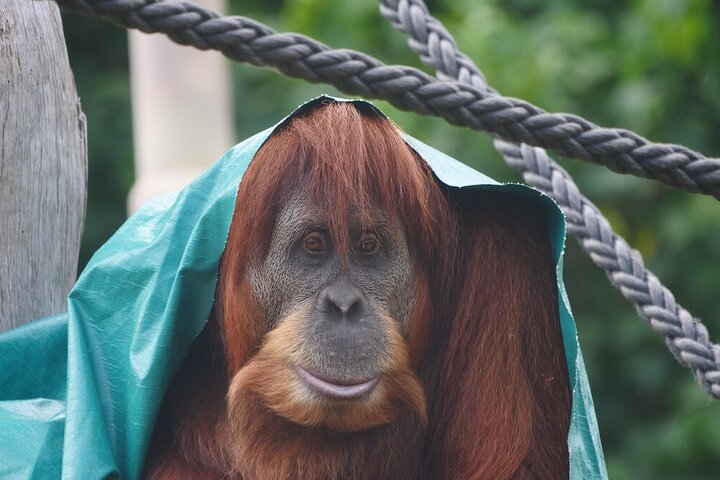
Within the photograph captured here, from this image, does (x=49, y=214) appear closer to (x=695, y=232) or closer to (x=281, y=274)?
(x=281, y=274)

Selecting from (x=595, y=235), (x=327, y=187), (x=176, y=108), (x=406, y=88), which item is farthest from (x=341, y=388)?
(x=176, y=108)

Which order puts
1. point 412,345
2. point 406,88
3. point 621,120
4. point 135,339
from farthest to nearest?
point 621,120, point 412,345, point 135,339, point 406,88

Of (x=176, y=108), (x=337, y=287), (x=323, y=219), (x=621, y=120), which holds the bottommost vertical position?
(x=337, y=287)

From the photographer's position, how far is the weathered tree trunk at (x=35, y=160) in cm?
257

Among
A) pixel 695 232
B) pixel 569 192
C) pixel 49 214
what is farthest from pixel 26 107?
pixel 695 232

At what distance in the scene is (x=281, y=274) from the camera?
2.47 meters

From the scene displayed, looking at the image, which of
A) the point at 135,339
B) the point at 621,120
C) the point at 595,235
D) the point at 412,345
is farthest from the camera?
the point at 621,120

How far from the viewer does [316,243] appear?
2438 millimetres

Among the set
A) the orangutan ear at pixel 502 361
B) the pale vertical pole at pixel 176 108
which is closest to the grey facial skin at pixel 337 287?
the orangutan ear at pixel 502 361

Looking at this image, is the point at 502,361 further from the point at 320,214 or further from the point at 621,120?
the point at 621,120

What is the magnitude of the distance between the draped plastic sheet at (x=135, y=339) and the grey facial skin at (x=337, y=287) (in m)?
0.15

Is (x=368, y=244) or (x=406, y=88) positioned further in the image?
(x=368, y=244)

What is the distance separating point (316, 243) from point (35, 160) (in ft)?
2.25

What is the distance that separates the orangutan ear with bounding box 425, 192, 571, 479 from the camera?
2418 mm
